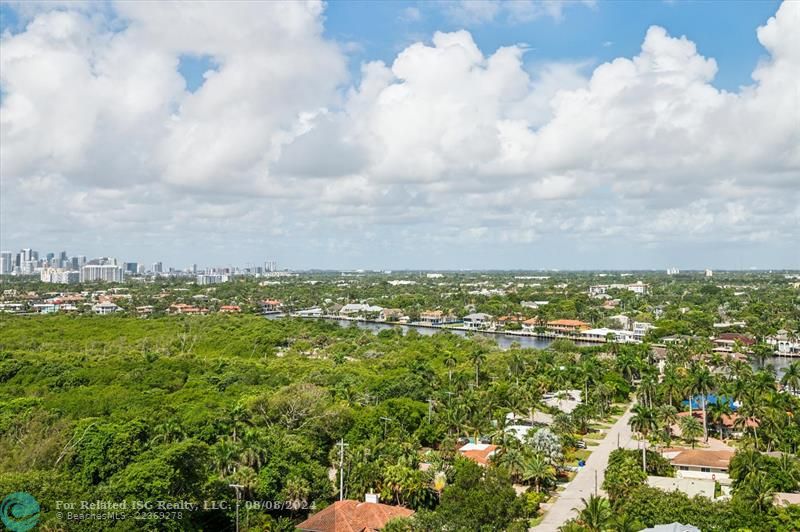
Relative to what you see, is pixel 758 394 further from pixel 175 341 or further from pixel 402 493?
pixel 175 341

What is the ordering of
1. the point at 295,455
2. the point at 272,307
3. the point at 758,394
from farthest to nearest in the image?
the point at 272,307 < the point at 758,394 < the point at 295,455

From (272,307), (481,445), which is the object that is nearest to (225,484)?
(481,445)

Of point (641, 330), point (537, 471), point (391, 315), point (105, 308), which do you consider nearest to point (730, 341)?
point (641, 330)

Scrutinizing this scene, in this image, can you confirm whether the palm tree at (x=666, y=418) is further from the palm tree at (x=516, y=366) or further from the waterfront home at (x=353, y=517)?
the waterfront home at (x=353, y=517)

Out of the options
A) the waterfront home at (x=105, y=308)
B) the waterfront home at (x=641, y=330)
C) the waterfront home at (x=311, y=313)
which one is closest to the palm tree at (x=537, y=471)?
the waterfront home at (x=641, y=330)

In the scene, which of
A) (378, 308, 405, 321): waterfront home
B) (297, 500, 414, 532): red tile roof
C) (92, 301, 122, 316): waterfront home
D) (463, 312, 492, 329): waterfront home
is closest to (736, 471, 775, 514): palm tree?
(297, 500, 414, 532): red tile roof

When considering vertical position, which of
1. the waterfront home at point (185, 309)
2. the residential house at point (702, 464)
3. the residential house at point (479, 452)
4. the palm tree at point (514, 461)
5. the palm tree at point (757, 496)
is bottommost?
the residential house at point (702, 464)

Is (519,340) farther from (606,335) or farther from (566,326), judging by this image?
(606,335)
